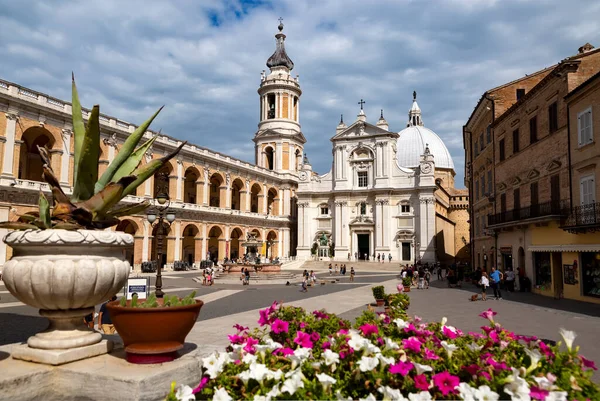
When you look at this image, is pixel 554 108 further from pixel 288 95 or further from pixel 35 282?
pixel 288 95

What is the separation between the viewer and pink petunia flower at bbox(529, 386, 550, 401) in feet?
8.77

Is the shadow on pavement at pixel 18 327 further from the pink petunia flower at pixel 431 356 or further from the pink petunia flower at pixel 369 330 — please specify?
the pink petunia flower at pixel 431 356

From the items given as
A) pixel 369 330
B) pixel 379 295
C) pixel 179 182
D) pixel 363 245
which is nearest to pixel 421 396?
pixel 369 330

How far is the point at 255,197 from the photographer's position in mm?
61781

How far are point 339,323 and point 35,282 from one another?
3512mm

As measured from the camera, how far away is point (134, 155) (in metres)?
6.32

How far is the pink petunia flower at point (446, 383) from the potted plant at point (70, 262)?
359 centimetres

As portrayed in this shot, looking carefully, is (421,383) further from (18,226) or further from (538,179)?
(538,179)

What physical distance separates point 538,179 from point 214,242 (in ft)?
132

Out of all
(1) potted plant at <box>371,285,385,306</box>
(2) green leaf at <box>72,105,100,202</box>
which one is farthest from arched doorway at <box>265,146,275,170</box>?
(2) green leaf at <box>72,105,100,202</box>

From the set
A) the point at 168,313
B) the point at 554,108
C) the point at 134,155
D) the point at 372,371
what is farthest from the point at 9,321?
the point at 554,108

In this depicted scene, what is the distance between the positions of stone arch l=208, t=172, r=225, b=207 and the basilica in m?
0.14

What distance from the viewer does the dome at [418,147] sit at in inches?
3123

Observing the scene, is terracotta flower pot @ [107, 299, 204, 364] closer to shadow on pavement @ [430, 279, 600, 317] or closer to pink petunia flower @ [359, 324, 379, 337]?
pink petunia flower @ [359, 324, 379, 337]
